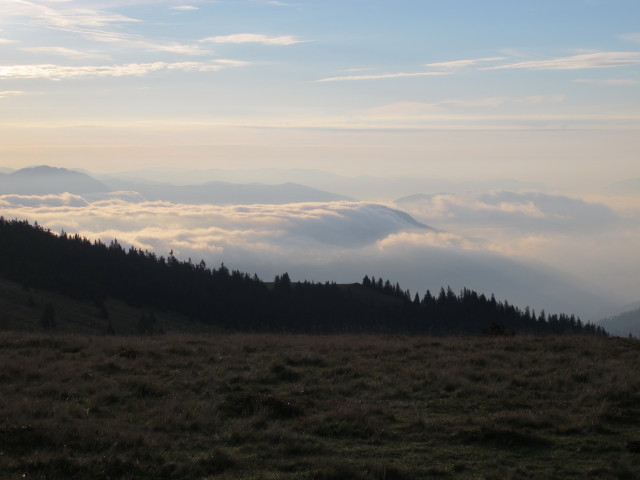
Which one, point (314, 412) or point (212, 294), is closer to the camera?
point (314, 412)

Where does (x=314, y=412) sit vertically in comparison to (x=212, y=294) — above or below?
below

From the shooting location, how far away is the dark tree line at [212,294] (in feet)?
274

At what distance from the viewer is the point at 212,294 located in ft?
309

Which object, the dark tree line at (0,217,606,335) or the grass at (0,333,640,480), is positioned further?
the dark tree line at (0,217,606,335)

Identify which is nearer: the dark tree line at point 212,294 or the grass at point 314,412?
the grass at point 314,412

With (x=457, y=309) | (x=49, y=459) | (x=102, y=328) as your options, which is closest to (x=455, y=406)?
(x=49, y=459)

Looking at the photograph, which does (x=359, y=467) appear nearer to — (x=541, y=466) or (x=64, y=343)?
(x=541, y=466)

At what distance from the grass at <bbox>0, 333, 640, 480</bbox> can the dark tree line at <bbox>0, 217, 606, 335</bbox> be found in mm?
64878

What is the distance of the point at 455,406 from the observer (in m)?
13.2

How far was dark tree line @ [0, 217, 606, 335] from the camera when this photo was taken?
83.4 metres

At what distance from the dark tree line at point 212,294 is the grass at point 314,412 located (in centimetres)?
6488

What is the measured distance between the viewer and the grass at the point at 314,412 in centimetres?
941

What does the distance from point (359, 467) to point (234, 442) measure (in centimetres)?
237

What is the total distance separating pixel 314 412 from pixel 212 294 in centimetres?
8327
